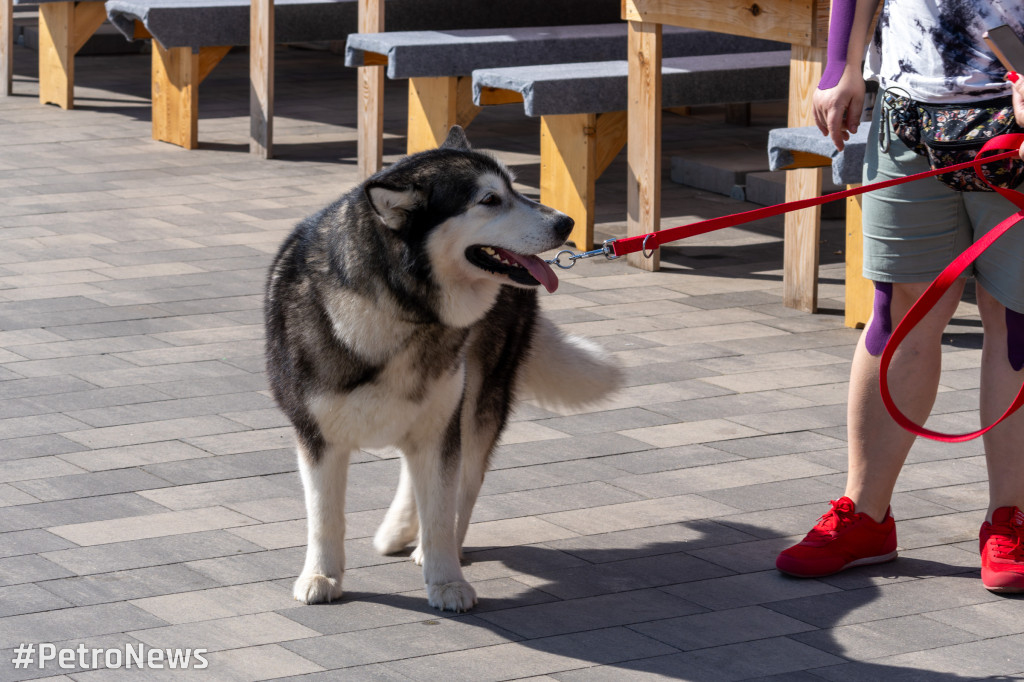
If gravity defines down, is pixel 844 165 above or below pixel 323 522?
above

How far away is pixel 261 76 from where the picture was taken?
32.4 feet

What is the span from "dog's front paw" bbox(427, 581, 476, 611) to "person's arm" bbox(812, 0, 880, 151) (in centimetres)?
142

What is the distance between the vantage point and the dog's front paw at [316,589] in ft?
12.0

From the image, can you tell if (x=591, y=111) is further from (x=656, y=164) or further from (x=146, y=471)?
(x=146, y=471)

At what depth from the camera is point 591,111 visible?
7453mm

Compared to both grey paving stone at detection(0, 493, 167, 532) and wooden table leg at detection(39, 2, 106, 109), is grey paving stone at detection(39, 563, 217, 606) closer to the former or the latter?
grey paving stone at detection(0, 493, 167, 532)

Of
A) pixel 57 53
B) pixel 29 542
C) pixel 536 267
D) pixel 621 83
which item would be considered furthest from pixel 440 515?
pixel 57 53

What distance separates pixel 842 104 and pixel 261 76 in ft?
21.9

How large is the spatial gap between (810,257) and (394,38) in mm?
3068

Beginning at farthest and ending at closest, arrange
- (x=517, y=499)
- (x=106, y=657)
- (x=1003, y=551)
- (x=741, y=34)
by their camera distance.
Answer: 1. (x=741, y=34)
2. (x=517, y=499)
3. (x=1003, y=551)
4. (x=106, y=657)

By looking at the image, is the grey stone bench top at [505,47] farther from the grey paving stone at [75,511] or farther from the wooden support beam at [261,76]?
the grey paving stone at [75,511]

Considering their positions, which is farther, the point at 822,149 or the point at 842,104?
the point at 822,149

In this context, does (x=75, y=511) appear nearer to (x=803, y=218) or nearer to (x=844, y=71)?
(x=844, y=71)

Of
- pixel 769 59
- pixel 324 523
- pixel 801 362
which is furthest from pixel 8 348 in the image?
pixel 769 59
